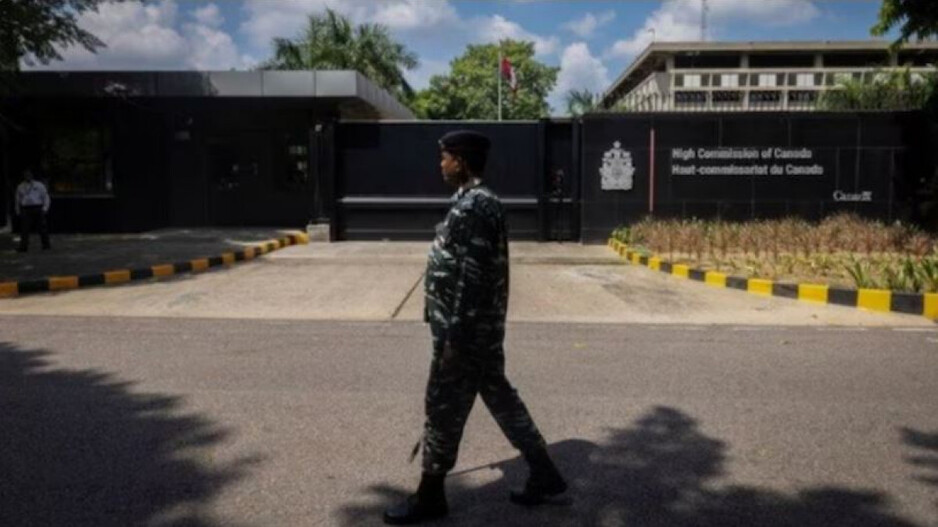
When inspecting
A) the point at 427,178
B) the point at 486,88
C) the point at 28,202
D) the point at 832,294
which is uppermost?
the point at 486,88

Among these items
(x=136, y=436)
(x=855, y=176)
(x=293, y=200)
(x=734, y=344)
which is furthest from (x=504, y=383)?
(x=293, y=200)

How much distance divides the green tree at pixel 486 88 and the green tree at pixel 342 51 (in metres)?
25.4

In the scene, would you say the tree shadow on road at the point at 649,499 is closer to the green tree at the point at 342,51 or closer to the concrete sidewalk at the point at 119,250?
the concrete sidewalk at the point at 119,250

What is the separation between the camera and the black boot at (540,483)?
12.2 feet

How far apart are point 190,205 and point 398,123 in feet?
22.2

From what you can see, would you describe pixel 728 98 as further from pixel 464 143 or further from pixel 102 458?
pixel 102 458

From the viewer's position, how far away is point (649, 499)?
3840mm

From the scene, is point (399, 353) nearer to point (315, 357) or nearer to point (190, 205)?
point (315, 357)

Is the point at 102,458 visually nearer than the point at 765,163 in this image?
Yes

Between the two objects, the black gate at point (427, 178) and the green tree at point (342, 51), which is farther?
the green tree at point (342, 51)

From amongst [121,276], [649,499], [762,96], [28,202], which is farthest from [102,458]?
[762,96]

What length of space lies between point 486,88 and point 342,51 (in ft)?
106

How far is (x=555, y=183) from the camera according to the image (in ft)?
55.7

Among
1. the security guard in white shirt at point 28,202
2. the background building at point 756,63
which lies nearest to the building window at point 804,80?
the background building at point 756,63
